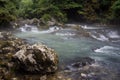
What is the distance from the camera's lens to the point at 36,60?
1190 cm

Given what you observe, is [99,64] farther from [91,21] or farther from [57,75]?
[91,21]

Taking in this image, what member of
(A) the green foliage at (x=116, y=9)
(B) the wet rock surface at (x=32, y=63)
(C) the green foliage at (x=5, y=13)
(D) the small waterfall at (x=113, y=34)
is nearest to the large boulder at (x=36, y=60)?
(B) the wet rock surface at (x=32, y=63)

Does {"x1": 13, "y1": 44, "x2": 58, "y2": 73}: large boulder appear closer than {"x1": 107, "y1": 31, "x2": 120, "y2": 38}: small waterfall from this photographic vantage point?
Yes

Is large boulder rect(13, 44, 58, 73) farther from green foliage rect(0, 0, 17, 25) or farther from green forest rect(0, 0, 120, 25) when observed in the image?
green forest rect(0, 0, 120, 25)

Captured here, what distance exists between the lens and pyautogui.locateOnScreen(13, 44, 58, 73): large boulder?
11750mm

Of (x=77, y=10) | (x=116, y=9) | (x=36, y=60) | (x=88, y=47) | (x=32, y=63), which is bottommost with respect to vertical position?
Result: (x=88, y=47)

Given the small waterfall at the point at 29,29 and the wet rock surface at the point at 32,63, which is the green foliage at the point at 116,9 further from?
the wet rock surface at the point at 32,63

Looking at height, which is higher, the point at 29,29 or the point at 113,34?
the point at 29,29

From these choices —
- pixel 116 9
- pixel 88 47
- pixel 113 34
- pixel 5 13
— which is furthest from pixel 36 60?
pixel 116 9

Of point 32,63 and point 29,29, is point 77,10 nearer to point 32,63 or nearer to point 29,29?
A: point 29,29

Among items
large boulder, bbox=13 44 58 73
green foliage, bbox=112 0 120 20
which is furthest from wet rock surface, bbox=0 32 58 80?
green foliage, bbox=112 0 120 20

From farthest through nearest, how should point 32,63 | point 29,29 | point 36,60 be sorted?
point 29,29 < point 36,60 < point 32,63

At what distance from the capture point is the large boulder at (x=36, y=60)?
38.5 ft

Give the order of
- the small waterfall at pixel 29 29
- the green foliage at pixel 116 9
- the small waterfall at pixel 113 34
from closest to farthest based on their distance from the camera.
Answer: the small waterfall at pixel 113 34, the green foliage at pixel 116 9, the small waterfall at pixel 29 29
